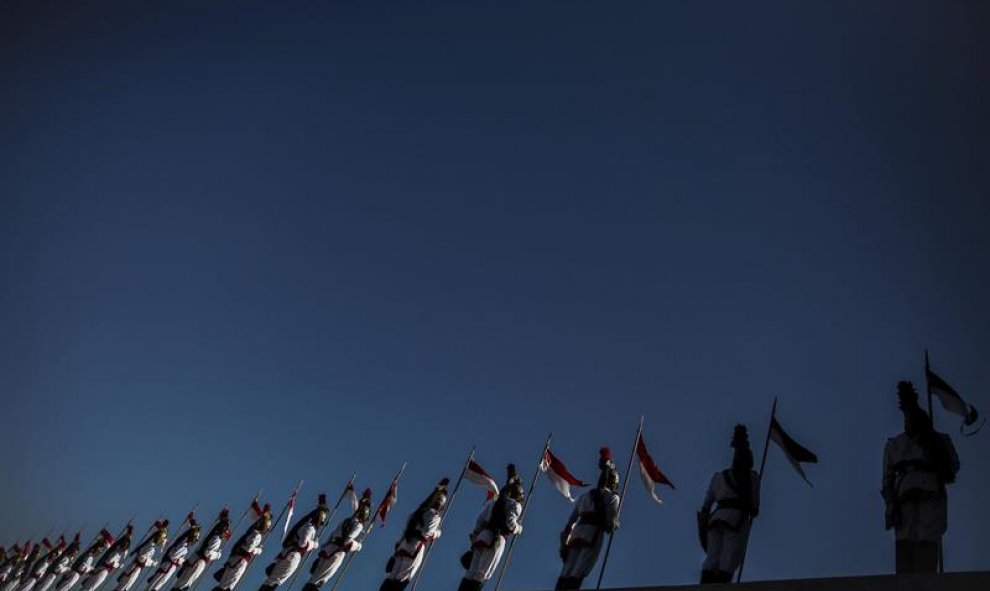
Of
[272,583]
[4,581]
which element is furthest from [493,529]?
[4,581]

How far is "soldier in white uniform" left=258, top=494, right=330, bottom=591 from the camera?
66.9 feet

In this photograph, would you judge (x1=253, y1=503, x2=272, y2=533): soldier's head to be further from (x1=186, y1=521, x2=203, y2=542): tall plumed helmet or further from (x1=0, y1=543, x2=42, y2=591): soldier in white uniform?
(x1=0, y1=543, x2=42, y2=591): soldier in white uniform

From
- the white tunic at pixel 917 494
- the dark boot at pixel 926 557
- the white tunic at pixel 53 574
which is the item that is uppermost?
the white tunic at pixel 917 494

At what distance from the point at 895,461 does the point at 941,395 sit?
1914 millimetres

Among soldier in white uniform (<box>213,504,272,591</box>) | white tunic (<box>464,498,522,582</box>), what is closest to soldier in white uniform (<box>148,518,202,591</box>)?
soldier in white uniform (<box>213,504,272,591</box>)

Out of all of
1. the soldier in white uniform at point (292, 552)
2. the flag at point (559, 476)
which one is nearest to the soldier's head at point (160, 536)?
the soldier in white uniform at point (292, 552)

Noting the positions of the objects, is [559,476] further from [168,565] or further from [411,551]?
[168,565]

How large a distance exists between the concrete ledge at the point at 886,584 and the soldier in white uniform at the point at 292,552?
1553 centimetres

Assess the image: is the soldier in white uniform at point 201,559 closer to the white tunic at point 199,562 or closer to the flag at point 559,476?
the white tunic at point 199,562

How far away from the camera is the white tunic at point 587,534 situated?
41.7ft

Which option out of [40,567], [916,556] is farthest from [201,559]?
[916,556]

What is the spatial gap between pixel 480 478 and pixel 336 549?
14.7 feet

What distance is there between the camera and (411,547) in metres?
16.8

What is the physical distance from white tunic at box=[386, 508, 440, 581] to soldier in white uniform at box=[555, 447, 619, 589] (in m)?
4.83
